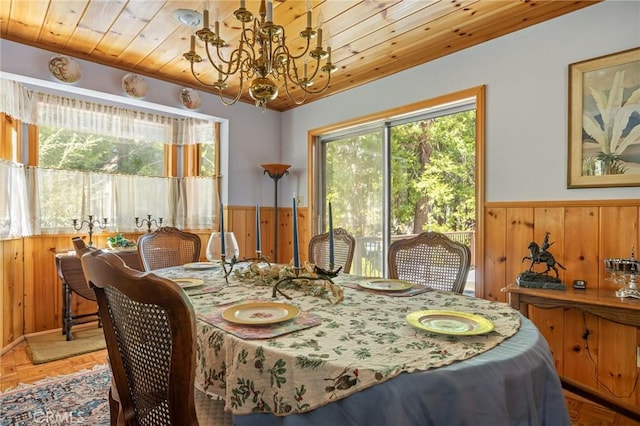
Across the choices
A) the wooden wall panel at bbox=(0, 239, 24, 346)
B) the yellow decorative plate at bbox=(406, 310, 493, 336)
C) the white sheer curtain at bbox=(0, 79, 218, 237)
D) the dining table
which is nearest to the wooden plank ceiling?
the white sheer curtain at bbox=(0, 79, 218, 237)

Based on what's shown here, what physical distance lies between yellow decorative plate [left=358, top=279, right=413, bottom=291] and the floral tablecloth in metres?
0.27

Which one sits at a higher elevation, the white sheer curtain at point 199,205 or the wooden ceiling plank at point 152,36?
the wooden ceiling plank at point 152,36

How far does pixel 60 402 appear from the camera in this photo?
1932 millimetres

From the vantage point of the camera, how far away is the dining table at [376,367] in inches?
28.0

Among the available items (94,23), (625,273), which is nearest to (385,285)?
(625,273)

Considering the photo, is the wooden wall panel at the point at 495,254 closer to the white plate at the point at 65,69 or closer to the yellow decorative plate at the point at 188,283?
the yellow decorative plate at the point at 188,283

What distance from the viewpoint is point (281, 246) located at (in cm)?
398

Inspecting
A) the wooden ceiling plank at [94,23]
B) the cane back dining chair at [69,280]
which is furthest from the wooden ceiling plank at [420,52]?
the cane back dining chair at [69,280]

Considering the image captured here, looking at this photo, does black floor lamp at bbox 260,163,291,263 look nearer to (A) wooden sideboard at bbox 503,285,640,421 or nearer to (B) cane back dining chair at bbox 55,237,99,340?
(B) cane back dining chair at bbox 55,237,99,340

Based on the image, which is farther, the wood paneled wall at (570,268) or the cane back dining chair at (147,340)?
the wood paneled wall at (570,268)

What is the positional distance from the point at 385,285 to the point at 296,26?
180 centimetres

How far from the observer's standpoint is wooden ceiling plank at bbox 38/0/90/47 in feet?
6.73

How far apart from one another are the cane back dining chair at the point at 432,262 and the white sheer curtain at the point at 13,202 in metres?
2.74

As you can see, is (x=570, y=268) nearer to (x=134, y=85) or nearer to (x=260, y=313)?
(x=260, y=313)
